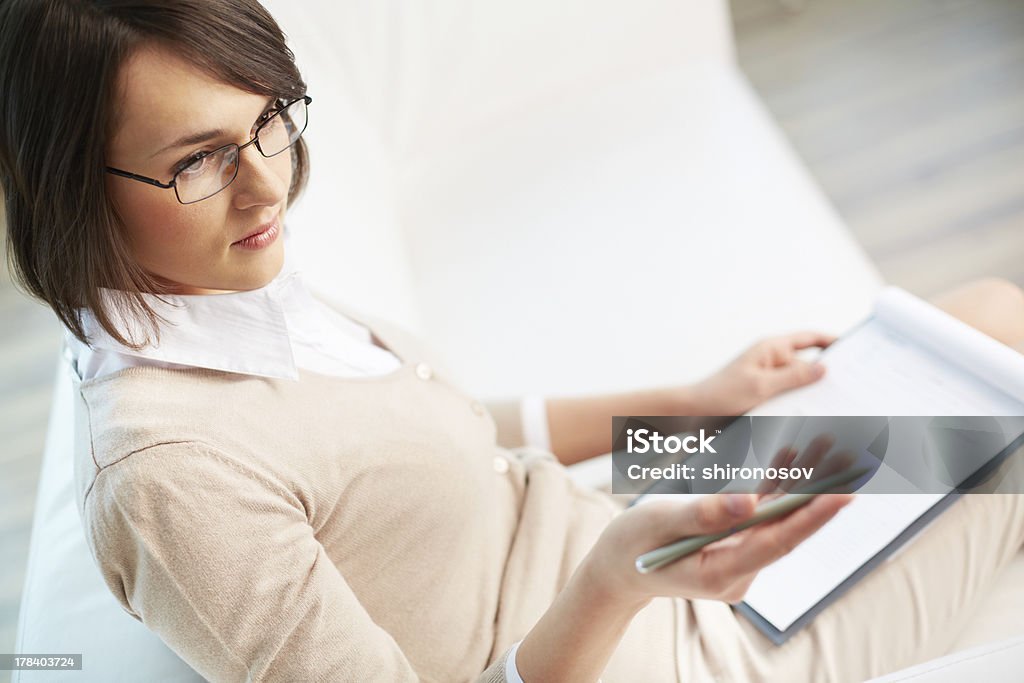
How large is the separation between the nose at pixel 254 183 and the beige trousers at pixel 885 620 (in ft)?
2.02

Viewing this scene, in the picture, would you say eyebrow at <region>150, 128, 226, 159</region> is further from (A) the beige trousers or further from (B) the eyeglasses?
(A) the beige trousers

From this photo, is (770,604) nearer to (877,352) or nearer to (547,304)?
(877,352)

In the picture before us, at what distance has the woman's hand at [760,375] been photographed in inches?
42.9

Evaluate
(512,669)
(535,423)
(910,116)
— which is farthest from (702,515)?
(910,116)

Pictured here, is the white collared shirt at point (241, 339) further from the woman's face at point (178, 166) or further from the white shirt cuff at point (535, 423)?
the white shirt cuff at point (535, 423)

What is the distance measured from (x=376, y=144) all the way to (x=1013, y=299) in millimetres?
1124

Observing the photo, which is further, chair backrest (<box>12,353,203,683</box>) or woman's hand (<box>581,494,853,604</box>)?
chair backrest (<box>12,353,203,683</box>)

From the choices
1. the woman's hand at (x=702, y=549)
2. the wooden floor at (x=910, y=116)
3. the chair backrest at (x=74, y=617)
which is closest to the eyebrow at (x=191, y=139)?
the chair backrest at (x=74, y=617)

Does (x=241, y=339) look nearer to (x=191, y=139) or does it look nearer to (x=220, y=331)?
(x=220, y=331)

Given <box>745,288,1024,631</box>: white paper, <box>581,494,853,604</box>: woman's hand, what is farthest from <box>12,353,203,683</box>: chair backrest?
<box>745,288,1024,631</box>: white paper

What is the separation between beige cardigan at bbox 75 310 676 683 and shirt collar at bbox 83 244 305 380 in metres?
0.02

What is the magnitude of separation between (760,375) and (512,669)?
519mm

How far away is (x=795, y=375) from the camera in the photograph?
1.08m

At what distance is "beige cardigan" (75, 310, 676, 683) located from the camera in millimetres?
689
